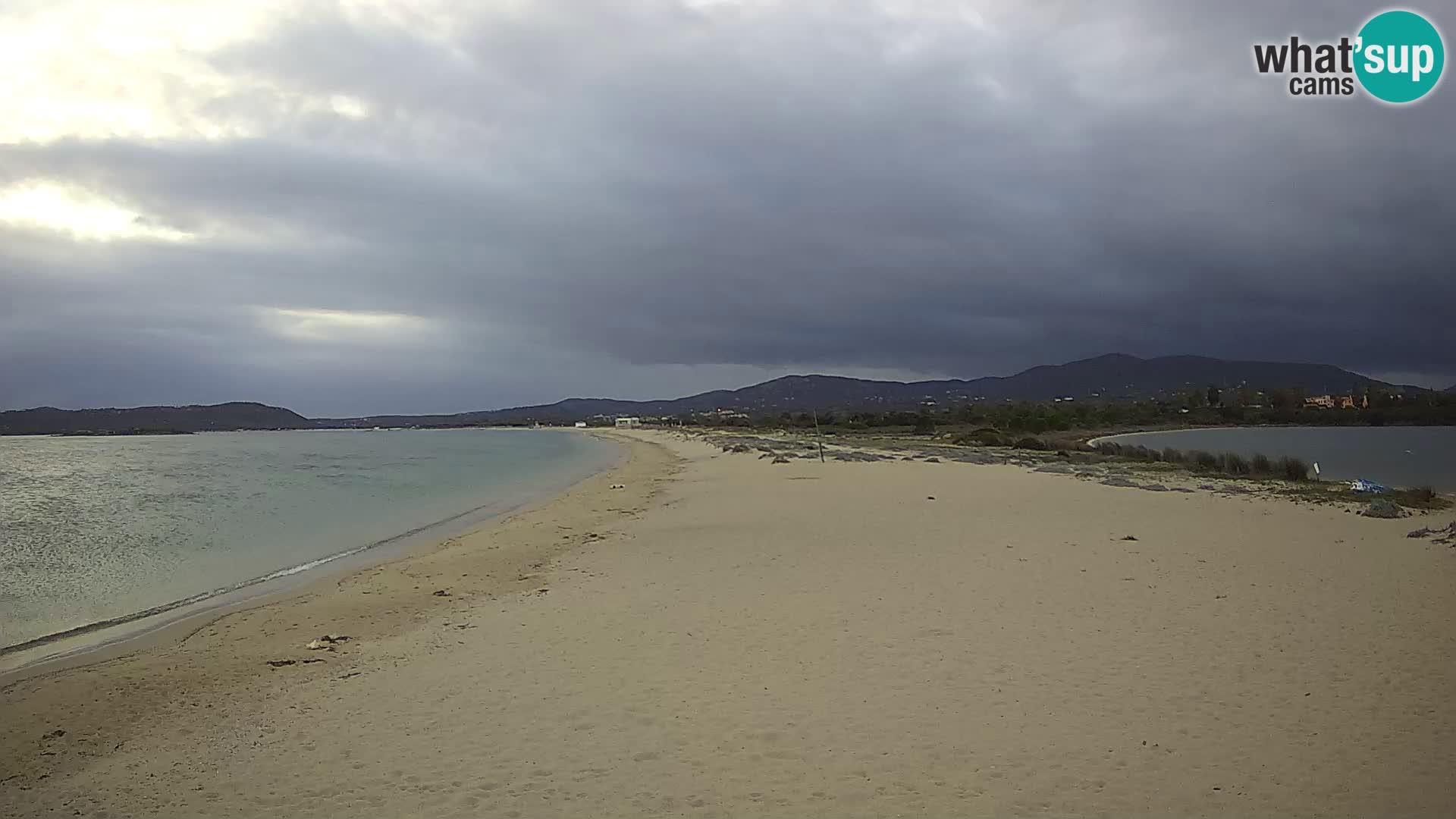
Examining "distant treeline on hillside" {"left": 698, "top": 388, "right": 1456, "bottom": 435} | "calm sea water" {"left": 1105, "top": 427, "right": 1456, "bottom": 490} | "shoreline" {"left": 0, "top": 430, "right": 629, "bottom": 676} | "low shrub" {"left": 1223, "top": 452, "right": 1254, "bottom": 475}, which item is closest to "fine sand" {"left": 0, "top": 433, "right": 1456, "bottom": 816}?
"shoreline" {"left": 0, "top": 430, "right": 629, "bottom": 676}

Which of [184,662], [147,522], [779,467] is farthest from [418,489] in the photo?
[184,662]

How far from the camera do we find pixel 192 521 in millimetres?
21406

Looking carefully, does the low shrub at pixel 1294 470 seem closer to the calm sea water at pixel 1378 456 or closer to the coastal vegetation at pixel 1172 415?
the calm sea water at pixel 1378 456

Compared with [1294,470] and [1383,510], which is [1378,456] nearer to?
[1294,470]

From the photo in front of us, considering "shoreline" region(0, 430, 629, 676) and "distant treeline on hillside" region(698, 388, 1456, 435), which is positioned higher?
"distant treeline on hillside" region(698, 388, 1456, 435)

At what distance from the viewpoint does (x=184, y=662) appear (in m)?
8.11

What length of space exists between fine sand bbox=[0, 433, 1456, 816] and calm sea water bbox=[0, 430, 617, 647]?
10.9 feet

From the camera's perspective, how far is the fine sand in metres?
4.60

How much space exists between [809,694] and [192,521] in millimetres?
21170

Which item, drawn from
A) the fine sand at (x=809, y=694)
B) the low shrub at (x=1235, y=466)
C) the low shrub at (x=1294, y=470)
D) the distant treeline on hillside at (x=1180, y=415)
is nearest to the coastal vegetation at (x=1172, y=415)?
the distant treeline on hillside at (x=1180, y=415)

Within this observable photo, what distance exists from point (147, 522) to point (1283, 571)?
24.3 metres

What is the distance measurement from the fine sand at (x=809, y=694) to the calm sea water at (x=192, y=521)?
10.9 ft

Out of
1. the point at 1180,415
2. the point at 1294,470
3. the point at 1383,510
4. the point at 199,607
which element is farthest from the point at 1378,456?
the point at 1180,415

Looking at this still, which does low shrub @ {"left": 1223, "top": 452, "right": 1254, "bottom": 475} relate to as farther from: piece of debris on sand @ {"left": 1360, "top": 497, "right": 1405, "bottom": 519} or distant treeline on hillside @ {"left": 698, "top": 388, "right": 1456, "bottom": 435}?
distant treeline on hillside @ {"left": 698, "top": 388, "right": 1456, "bottom": 435}
